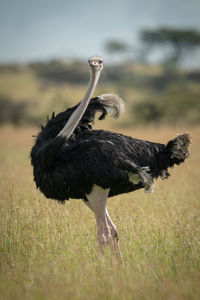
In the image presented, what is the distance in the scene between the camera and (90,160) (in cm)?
409

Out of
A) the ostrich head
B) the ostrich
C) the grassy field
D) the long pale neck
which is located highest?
the ostrich head

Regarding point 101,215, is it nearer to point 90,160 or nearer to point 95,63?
point 90,160

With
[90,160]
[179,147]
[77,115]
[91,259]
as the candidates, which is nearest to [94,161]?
[90,160]

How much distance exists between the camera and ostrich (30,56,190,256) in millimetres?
4074

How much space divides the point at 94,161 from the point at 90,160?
37 millimetres

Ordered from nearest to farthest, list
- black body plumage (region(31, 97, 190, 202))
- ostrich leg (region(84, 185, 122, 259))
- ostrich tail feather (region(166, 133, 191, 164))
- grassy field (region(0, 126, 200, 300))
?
1. grassy field (region(0, 126, 200, 300))
2. black body plumage (region(31, 97, 190, 202))
3. ostrich leg (region(84, 185, 122, 259))
4. ostrich tail feather (region(166, 133, 191, 164))

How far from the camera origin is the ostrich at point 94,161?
4.07 metres

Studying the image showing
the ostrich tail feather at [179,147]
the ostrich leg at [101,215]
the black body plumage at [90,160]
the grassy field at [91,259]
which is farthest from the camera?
the ostrich tail feather at [179,147]

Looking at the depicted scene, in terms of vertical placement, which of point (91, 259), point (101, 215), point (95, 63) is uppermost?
point (95, 63)

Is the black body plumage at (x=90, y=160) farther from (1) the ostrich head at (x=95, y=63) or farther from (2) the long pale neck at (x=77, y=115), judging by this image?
(1) the ostrich head at (x=95, y=63)

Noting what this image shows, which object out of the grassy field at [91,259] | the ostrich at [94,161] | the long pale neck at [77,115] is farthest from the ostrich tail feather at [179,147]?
the long pale neck at [77,115]

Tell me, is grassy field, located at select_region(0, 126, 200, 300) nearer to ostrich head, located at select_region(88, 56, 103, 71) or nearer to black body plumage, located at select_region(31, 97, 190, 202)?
black body plumage, located at select_region(31, 97, 190, 202)

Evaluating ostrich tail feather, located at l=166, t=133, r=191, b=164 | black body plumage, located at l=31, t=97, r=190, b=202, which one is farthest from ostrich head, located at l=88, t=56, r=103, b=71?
ostrich tail feather, located at l=166, t=133, r=191, b=164

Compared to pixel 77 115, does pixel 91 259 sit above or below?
below
